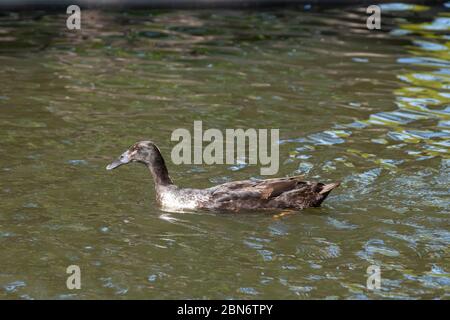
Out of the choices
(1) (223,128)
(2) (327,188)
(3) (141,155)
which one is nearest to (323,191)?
(2) (327,188)

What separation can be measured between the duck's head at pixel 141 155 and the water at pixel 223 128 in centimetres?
32

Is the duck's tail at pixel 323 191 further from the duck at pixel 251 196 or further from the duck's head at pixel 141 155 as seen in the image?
the duck's head at pixel 141 155

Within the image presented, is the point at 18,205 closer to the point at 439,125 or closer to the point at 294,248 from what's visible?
the point at 294,248

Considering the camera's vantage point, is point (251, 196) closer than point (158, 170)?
Yes

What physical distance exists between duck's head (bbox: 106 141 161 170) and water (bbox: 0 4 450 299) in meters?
0.32

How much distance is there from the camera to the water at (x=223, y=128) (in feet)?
30.3

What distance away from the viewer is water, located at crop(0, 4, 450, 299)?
30.3ft

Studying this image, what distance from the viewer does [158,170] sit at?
1132cm

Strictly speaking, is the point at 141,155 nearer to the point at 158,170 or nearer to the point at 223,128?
the point at 158,170

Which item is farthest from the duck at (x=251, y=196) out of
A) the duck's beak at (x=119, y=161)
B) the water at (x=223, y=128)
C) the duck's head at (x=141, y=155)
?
the duck's beak at (x=119, y=161)

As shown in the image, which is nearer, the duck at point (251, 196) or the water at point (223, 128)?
the water at point (223, 128)

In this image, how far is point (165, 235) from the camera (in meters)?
10.1

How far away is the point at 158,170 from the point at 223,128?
8.73ft
